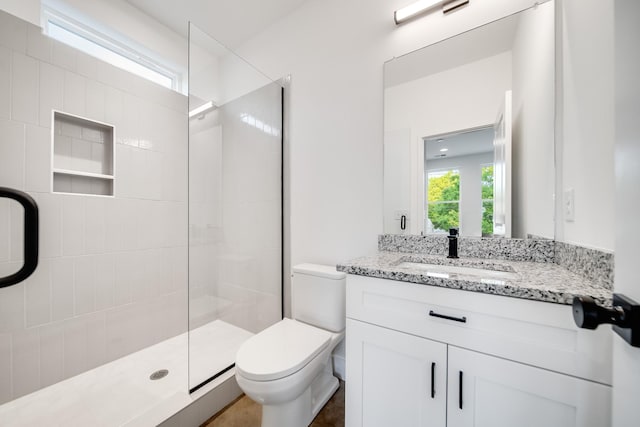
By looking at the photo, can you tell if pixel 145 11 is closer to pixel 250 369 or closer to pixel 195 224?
pixel 195 224

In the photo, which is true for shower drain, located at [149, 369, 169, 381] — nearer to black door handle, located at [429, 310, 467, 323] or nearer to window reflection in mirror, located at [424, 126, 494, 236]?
black door handle, located at [429, 310, 467, 323]

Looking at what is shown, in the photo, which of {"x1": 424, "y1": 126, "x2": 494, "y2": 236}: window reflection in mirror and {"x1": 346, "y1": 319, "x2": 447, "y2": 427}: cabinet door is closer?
{"x1": 346, "y1": 319, "x2": 447, "y2": 427}: cabinet door

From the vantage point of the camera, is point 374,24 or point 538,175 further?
point 374,24

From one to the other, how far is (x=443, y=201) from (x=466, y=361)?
0.82 metres

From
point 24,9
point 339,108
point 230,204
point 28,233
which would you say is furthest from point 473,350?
point 24,9

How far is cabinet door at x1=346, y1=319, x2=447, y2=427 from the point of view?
849 millimetres

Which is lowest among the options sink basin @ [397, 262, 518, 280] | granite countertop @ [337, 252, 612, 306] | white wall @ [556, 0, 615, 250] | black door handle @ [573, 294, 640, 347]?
sink basin @ [397, 262, 518, 280]

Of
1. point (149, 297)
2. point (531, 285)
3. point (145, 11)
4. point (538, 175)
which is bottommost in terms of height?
point (149, 297)

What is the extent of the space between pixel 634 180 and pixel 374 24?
5.37 ft

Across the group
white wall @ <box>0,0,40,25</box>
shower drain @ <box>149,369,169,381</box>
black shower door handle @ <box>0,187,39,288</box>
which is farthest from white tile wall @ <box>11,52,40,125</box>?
shower drain @ <box>149,369,169,381</box>

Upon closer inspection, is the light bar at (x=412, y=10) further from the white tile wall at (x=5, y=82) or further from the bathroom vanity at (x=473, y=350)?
the white tile wall at (x=5, y=82)

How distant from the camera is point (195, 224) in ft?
5.31

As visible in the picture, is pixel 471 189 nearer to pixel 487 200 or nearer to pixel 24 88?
pixel 487 200

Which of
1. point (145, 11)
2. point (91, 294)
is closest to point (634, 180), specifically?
point (91, 294)
